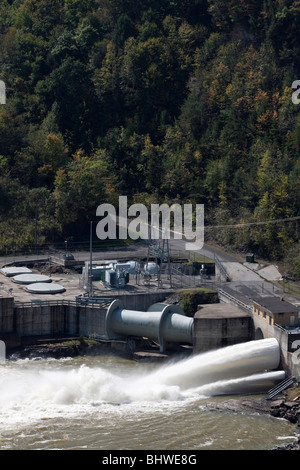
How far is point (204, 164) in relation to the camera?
104 metres

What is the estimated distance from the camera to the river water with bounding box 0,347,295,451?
177 ft

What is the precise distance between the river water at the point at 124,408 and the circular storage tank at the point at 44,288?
381 inches

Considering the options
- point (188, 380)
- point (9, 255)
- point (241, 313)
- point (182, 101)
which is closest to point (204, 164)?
point (182, 101)

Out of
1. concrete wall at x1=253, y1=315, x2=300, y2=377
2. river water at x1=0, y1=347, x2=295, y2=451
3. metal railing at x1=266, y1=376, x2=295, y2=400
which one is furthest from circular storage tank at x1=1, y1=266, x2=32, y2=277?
metal railing at x1=266, y1=376, x2=295, y2=400

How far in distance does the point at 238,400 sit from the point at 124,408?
8.33 meters

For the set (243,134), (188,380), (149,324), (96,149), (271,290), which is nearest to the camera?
(188,380)

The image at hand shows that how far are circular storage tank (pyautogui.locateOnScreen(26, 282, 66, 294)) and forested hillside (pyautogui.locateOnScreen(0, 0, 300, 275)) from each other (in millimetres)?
13994

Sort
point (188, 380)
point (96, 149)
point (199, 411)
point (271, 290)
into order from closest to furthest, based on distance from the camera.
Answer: point (199, 411), point (188, 380), point (271, 290), point (96, 149)

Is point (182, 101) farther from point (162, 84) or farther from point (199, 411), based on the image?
point (199, 411)

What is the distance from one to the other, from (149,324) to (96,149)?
42.7 metres

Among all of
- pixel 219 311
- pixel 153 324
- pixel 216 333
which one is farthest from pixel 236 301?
pixel 153 324

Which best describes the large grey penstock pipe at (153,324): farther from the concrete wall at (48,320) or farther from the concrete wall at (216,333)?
the concrete wall at (48,320)

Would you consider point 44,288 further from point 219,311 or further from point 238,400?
point 238,400

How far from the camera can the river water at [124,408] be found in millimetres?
53875
